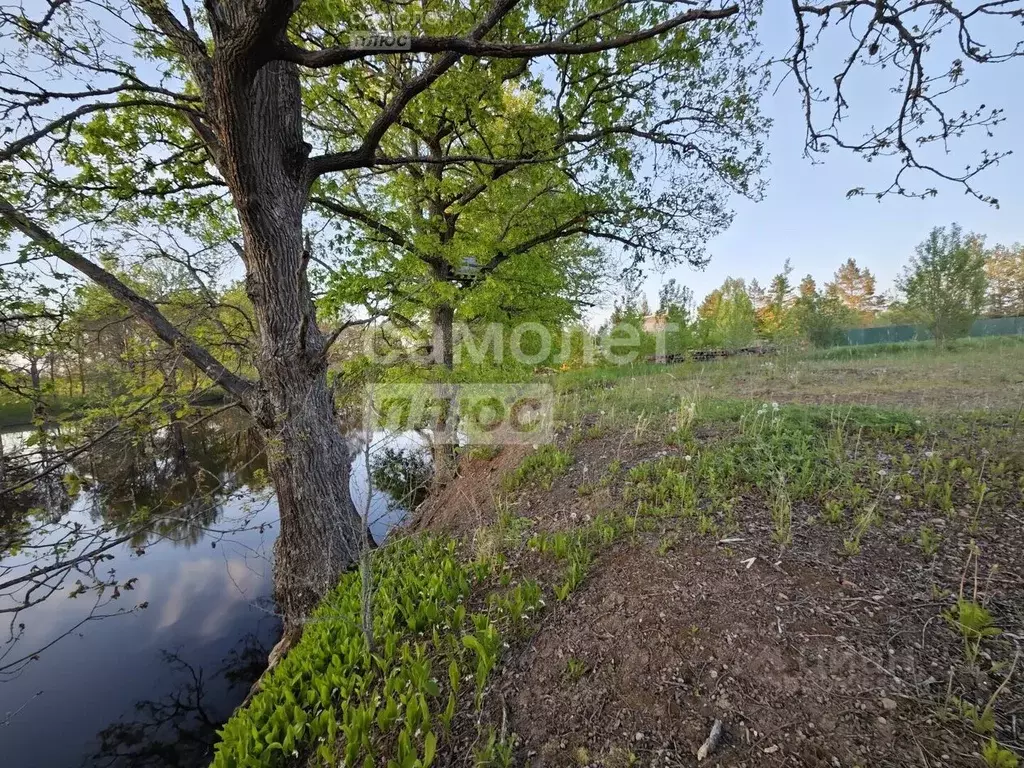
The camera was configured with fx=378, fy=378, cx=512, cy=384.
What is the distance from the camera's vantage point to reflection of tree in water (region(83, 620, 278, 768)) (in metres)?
4.09

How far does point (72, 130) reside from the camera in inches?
132

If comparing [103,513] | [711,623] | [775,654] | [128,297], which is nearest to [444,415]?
[128,297]

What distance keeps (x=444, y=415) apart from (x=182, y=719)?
5.12 m

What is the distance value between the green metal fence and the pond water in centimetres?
2825

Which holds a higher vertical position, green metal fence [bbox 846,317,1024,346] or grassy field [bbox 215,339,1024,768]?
green metal fence [bbox 846,317,1024,346]

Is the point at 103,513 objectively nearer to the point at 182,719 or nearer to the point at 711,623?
the point at 182,719

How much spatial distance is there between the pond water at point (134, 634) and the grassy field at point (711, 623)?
139cm

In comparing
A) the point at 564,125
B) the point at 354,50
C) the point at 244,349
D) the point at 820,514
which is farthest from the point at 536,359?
the point at 354,50

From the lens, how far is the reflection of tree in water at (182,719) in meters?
4.09

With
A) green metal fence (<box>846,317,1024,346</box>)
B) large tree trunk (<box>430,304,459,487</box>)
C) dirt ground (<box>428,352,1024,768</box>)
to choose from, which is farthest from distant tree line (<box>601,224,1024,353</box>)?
dirt ground (<box>428,352,1024,768</box>)

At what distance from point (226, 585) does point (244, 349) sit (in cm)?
534

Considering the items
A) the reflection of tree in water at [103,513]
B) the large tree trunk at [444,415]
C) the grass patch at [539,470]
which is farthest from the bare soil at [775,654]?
the large tree trunk at [444,415]

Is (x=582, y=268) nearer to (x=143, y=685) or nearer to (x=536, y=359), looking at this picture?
(x=536, y=359)

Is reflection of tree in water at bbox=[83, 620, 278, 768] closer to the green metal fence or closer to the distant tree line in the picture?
the distant tree line
